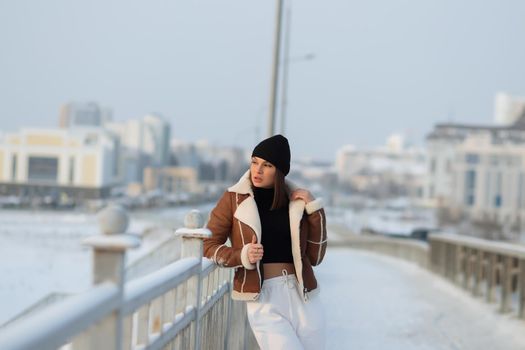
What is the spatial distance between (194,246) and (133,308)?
2.03 metres

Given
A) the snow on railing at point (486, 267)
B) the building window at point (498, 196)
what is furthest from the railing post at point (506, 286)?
the building window at point (498, 196)

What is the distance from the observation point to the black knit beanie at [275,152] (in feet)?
15.9

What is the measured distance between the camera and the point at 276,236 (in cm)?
487

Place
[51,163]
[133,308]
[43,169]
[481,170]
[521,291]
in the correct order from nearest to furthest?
[133,308] < [521,291] < [51,163] < [43,169] < [481,170]

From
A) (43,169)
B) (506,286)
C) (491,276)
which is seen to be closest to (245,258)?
(506,286)

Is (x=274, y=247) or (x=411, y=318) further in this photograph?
(x=411, y=318)

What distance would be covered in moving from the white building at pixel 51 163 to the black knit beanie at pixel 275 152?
127 metres

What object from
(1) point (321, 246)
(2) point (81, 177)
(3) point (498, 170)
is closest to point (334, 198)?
(3) point (498, 170)

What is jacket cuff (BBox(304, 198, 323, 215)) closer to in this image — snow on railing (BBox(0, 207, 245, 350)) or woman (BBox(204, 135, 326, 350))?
woman (BBox(204, 135, 326, 350))

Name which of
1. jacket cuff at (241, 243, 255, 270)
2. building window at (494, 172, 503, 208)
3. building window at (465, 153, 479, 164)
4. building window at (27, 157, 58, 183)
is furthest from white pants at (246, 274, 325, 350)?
building window at (465, 153, 479, 164)

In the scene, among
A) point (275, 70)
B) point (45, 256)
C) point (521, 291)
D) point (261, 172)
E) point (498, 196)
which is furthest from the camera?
point (498, 196)

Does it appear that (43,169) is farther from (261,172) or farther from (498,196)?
(261,172)

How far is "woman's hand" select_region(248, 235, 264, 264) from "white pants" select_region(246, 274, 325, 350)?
0.29 metres

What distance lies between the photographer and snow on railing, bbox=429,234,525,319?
13.1 metres
